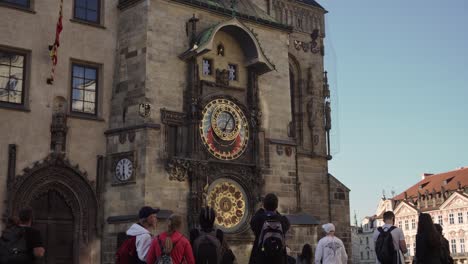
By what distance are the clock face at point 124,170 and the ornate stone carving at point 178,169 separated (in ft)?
3.67

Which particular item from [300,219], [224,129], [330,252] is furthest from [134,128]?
[330,252]

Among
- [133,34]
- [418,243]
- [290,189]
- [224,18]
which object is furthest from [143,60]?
[418,243]

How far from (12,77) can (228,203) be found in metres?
7.58

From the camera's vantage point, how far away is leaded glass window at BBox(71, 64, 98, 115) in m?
21.0

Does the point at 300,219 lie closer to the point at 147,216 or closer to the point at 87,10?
the point at 87,10

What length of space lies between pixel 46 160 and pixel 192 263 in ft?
39.1

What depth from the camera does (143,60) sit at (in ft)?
68.2

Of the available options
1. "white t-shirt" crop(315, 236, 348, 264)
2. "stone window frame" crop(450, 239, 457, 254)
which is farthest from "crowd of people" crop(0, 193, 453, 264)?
"stone window frame" crop(450, 239, 457, 254)

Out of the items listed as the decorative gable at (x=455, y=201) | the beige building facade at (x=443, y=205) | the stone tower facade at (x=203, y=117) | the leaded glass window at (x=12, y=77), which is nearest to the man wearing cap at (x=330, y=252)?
the stone tower facade at (x=203, y=117)

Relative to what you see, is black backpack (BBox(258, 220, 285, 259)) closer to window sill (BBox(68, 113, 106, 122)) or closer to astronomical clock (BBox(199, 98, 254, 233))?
astronomical clock (BBox(199, 98, 254, 233))

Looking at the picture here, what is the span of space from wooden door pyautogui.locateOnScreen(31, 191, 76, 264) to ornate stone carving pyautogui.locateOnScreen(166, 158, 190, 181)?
3.20m

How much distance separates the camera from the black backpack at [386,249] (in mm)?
10867

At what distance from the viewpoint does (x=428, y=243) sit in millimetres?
10969

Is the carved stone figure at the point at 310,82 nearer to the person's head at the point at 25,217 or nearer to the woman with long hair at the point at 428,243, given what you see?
the woman with long hair at the point at 428,243
